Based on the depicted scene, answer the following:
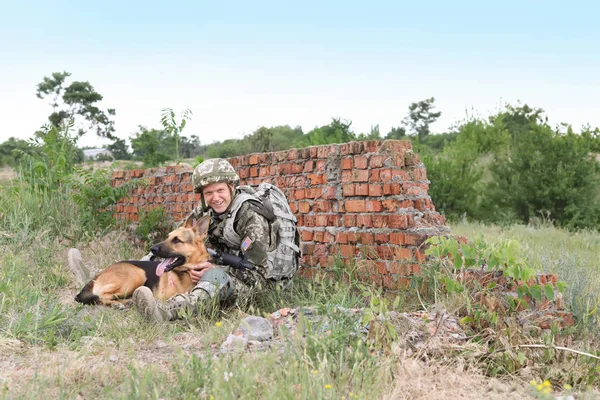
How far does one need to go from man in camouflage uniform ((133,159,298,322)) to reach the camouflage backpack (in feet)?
0.03

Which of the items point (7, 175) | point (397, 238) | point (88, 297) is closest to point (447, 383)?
point (397, 238)

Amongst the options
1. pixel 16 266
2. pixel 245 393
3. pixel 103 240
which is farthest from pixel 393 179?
pixel 103 240

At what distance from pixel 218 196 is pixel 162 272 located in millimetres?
820

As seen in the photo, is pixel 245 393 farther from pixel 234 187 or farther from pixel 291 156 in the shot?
pixel 291 156

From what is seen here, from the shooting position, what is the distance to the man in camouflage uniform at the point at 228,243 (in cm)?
464

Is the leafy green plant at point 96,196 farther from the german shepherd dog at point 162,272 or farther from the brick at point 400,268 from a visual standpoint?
the brick at point 400,268

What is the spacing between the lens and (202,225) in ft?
15.9

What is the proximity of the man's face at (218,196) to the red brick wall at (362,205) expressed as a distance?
41.8 inches

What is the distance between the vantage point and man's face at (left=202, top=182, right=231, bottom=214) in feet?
16.6

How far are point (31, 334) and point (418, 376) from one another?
2590 millimetres

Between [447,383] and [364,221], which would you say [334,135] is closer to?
[364,221]

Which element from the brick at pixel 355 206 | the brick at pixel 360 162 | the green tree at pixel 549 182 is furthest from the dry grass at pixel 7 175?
the green tree at pixel 549 182

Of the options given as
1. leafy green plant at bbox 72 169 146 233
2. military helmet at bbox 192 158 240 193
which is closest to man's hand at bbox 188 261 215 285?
military helmet at bbox 192 158 240 193

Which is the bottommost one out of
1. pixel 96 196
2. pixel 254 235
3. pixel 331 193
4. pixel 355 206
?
pixel 254 235
